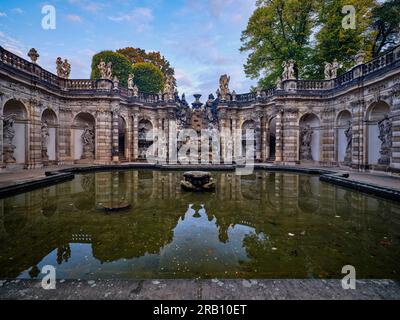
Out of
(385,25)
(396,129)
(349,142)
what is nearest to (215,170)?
(349,142)

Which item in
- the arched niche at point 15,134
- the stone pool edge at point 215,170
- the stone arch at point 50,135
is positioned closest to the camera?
the stone pool edge at point 215,170

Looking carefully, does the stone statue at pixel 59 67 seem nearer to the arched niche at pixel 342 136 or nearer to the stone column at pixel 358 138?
the stone column at pixel 358 138

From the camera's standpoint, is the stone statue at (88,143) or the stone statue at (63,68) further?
the stone statue at (88,143)

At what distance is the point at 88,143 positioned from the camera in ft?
67.8

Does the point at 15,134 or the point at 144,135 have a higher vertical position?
the point at 144,135

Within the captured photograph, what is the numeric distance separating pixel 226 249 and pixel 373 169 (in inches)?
613

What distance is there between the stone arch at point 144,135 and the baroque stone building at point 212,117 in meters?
0.12

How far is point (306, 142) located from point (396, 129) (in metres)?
8.32

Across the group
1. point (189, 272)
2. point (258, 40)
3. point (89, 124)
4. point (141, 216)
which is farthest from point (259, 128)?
point (189, 272)

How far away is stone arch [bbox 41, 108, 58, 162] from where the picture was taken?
17.4 metres

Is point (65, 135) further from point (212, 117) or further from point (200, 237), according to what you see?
point (200, 237)

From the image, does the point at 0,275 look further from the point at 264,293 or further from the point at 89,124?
the point at 89,124

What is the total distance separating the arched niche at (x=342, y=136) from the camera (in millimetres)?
17156

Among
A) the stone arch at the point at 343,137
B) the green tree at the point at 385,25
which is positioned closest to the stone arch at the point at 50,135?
the stone arch at the point at 343,137
